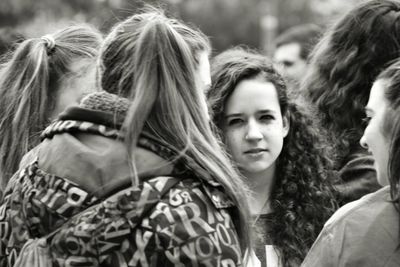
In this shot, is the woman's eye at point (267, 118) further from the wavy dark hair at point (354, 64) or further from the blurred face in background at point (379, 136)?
the blurred face in background at point (379, 136)

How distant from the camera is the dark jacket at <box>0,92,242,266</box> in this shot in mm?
2164

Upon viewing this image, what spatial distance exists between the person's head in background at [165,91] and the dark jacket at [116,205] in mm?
41

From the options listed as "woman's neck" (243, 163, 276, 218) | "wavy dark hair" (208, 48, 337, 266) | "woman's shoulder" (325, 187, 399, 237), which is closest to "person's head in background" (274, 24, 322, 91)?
"wavy dark hair" (208, 48, 337, 266)

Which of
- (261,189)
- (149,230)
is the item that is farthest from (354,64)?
(149,230)

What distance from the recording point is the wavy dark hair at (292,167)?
11.0 feet

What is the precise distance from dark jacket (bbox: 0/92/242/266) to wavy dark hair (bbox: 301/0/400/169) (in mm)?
1271

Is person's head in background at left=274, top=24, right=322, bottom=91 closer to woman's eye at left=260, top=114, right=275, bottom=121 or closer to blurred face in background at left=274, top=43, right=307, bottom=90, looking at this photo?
blurred face in background at left=274, top=43, right=307, bottom=90

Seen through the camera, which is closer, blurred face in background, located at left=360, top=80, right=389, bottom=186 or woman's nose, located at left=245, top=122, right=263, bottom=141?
blurred face in background, located at left=360, top=80, right=389, bottom=186

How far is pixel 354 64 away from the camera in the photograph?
345 centimetres

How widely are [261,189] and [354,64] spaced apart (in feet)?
2.25

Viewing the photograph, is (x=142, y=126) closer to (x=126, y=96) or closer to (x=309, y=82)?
(x=126, y=96)

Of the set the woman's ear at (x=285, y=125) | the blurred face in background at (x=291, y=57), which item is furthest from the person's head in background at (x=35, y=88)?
the blurred face in background at (x=291, y=57)

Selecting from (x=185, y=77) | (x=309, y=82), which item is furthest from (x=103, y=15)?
(x=185, y=77)

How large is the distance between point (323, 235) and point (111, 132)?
76 cm
